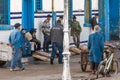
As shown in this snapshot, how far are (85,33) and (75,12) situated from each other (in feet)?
5.88

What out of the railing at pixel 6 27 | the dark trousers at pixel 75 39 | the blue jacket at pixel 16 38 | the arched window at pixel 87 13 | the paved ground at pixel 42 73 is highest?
the arched window at pixel 87 13

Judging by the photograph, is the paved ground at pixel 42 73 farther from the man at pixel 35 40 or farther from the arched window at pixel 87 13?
the arched window at pixel 87 13

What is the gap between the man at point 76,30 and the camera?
26.2 m

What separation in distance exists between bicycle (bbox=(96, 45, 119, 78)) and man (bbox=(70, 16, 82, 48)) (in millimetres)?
8397

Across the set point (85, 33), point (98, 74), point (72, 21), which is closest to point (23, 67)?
point (98, 74)

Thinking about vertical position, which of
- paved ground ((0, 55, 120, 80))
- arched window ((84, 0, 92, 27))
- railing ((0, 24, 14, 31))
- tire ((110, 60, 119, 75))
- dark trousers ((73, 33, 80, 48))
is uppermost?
arched window ((84, 0, 92, 27))

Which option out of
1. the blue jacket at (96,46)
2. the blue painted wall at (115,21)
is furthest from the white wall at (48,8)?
the blue jacket at (96,46)

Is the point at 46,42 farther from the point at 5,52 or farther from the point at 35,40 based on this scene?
the point at 5,52

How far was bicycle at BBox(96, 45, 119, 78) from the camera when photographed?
54.6 ft

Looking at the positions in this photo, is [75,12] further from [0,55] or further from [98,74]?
[98,74]

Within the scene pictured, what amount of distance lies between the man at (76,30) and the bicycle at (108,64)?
8.40 m

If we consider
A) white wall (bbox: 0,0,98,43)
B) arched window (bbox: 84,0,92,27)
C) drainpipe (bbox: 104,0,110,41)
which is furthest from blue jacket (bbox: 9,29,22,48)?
drainpipe (bbox: 104,0,110,41)

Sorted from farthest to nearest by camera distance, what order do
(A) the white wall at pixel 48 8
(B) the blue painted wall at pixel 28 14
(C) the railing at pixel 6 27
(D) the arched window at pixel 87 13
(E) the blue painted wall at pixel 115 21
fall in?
(E) the blue painted wall at pixel 115 21, (D) the arched window at pixel 87 13, (B) the blue painted wall at pixel 28 14, (A) the white wall at pixel 48 8, (C) the railing at pixel 6 27

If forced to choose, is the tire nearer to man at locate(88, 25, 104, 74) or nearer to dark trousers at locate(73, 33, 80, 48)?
man at locate(88, 25, 104, 74)
